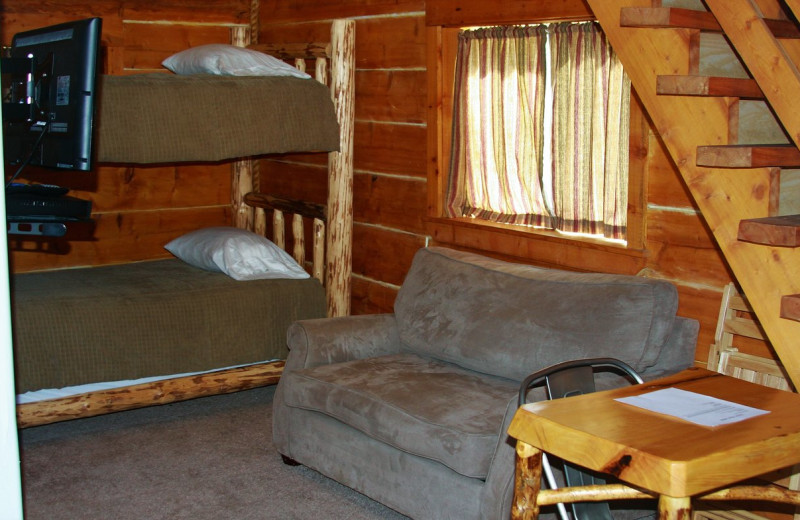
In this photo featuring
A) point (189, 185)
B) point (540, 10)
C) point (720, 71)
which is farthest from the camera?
point (189, 185)

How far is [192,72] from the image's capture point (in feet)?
13.5

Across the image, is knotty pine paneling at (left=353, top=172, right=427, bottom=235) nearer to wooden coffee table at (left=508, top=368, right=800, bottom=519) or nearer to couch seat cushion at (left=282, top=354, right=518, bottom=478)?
couch seat cushion at (left=282, top=354, right=518, bottom=478)

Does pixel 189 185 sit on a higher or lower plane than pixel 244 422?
higher

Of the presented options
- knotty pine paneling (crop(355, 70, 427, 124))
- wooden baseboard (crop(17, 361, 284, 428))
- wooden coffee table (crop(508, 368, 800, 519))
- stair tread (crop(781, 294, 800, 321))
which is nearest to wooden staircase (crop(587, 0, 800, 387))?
stair tread (crop(781, 294, 800, 321))

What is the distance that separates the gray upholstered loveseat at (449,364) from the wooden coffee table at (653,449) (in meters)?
0.52

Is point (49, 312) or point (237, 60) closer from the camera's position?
point (49, 312)

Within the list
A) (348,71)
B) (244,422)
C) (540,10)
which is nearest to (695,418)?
(540,10)

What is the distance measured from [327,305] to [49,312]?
4.04 feet

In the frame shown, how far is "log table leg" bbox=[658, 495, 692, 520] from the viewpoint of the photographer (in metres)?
1.72

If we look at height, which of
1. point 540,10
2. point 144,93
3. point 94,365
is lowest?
point 94,365

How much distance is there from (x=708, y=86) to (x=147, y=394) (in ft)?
7.98

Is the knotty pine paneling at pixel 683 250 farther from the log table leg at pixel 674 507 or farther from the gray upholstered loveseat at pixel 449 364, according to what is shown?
the log table leg at pixel 674 507

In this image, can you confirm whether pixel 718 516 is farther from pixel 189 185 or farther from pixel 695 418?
pixel 189 185

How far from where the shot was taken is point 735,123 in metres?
2.45
